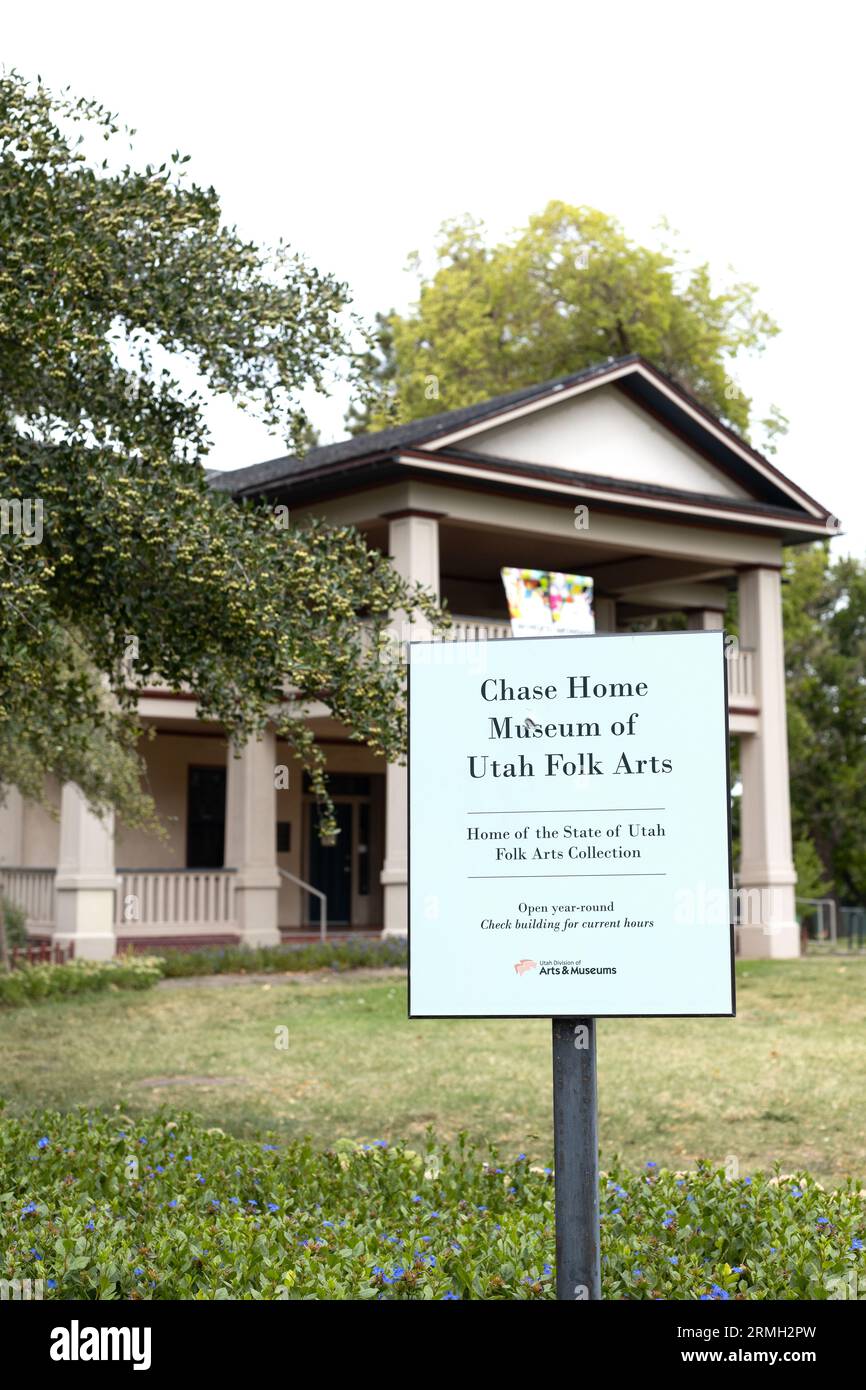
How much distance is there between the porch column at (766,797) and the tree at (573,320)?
43.9 ft

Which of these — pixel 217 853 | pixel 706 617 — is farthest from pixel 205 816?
pixel 706 617

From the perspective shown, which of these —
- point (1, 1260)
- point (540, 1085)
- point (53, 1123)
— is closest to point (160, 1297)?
point (1, 1260)

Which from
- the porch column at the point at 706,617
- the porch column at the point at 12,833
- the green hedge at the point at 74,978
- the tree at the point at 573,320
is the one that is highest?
the tree at the point at 573,320

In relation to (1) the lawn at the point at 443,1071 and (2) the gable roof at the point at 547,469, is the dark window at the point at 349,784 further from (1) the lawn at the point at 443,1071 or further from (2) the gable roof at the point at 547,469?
(1) the lawn at the point at 443,1071

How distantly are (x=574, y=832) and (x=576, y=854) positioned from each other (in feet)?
0.21

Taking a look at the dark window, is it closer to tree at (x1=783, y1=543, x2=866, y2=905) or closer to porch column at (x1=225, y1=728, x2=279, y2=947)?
porch column at (x1=225, y1=728, x2=279, y2=947)

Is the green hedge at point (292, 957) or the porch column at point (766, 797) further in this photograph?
the porch column at point (766, 797)

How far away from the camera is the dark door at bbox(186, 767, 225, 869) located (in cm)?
2734

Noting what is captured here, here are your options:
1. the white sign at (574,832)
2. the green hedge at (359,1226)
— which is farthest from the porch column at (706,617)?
the white sign at (574,832)

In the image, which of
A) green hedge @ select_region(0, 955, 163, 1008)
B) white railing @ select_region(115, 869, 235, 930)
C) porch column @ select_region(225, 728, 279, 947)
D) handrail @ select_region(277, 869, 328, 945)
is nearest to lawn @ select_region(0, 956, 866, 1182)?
green hedge @ select_region(0, 955, 163, 1008)

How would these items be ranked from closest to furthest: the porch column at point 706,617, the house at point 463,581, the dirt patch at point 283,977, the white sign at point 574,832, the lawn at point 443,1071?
1. the white sign at point 574,832
2. the lawn at point 443,1071
3. the dirt patch at point 283,977
4. the house at point 463,581
5. the porch column at point 706,617

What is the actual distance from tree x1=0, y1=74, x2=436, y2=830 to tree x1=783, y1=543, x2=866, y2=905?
100ft

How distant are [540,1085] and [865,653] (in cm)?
3246

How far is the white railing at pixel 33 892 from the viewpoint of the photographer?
2278 centimetres
